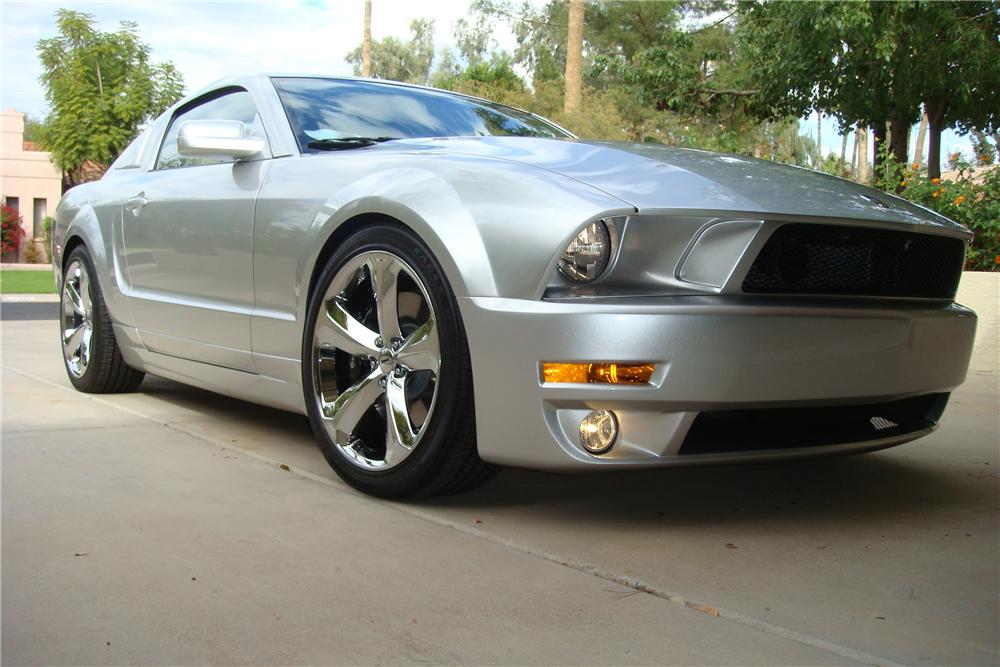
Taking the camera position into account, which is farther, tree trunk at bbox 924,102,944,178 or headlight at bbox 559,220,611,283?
tree trunk at bbox 924,102,944,178

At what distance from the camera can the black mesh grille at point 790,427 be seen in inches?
112

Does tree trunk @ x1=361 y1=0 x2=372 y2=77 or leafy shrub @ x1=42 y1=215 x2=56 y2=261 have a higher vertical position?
tree trunk @ x1=361 y1=0 x2=372 y2=77

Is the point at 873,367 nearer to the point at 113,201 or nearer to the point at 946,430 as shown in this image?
the point at 946,430

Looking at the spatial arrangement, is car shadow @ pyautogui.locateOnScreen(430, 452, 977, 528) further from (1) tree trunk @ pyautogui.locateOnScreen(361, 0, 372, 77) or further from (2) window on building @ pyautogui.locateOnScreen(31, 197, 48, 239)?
(2) window on building @ pyautogui.locateOnScreen(31, 197, 48, 239)

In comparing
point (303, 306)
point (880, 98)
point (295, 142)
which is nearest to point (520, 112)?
point (295, 142)

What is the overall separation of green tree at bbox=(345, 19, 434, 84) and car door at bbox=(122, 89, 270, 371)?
165 ft

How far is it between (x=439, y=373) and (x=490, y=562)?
566mm

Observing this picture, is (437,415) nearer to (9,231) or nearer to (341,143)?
(341,143)

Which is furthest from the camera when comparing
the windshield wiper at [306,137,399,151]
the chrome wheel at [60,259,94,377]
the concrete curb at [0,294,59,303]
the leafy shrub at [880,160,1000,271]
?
the concrete curb at [0,294,59,303]

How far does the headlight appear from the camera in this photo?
9.13 ft

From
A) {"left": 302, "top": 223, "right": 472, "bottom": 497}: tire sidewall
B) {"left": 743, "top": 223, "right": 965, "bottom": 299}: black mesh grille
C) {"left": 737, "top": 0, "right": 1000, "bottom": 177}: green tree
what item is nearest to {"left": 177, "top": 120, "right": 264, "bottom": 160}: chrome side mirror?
{"left": 302, "top": 223, "right": 472, "bottom": 497}: tire sidewall

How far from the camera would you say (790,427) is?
2.96 meters

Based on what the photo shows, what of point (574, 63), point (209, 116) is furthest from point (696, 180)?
point (574, 63)

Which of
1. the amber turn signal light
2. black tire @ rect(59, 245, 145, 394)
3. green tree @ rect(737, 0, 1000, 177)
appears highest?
green tree @ rect(737, 0, 1000, 177)
